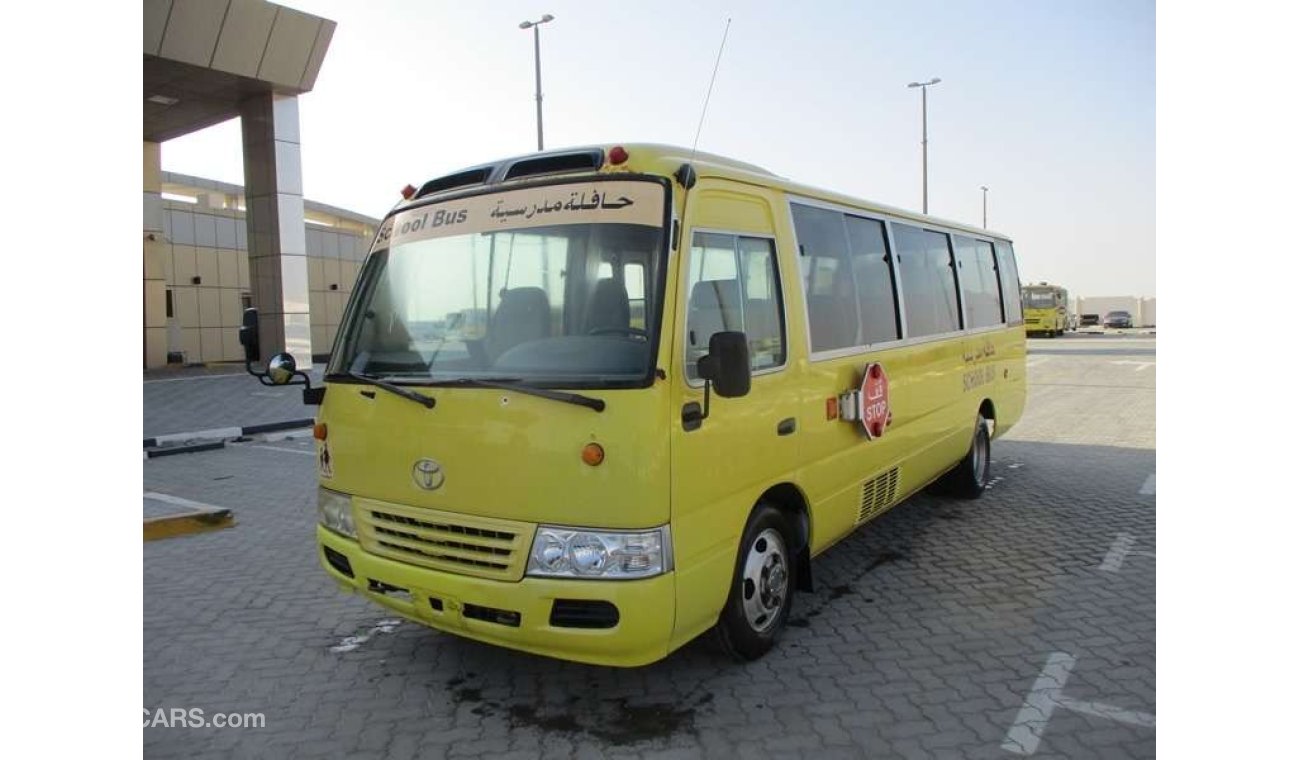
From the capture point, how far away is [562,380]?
3.59 meters

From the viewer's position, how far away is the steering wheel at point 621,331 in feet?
11.9

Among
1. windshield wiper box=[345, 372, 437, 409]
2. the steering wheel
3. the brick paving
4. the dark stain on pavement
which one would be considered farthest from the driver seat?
the brick paving

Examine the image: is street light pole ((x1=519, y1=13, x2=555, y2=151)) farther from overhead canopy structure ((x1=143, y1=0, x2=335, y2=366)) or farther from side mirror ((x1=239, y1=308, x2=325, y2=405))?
side mirror ((x1=239, y1=308, x2=325, y2=405))

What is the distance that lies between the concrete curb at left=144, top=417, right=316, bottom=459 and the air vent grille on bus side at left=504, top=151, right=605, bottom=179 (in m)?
8.54

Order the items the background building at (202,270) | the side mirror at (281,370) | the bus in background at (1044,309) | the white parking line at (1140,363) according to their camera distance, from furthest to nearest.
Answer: the bus in background at (1044,309) < the background building at (202,270) < the white parking line at (1140,363) < the side mirror at (281,370)

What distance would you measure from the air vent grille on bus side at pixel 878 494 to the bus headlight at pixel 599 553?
7.70 ft

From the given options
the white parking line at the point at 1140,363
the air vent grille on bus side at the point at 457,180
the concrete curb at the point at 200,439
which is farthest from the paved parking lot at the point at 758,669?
the white parking line at the point at 1140,363

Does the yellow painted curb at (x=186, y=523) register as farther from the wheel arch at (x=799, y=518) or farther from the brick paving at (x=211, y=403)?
the brick paving at (x=211, y=403)

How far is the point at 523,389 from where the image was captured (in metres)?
3.57

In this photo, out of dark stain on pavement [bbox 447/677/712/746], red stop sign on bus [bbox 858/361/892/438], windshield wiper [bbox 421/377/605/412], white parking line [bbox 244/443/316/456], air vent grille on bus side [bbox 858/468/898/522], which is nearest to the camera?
windshield wiper [bbox 421/377/605/412]

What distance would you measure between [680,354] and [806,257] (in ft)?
5.06

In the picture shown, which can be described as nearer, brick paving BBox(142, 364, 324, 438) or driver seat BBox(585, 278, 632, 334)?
driver seat BBox(585, 278, 632, 334)

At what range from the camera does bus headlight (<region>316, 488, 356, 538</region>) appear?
4.22 m

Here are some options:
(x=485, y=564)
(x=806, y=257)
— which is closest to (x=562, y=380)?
(x=485, y=564)
